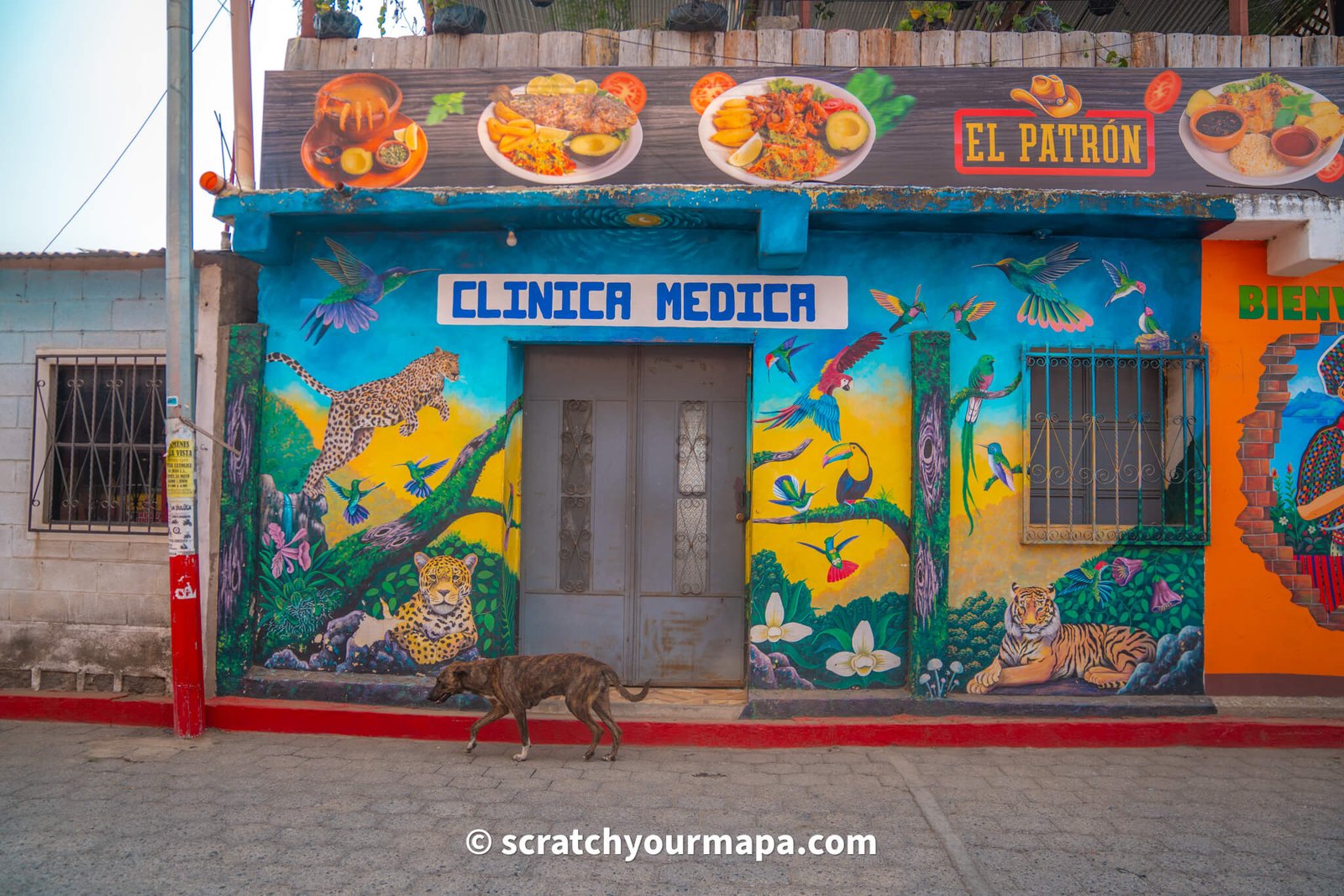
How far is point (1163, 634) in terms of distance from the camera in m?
5.71

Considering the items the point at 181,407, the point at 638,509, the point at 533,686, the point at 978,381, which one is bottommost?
the point at 533,686

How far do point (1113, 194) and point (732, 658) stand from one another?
3.90 m

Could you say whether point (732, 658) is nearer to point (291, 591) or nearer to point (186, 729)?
point (291, 591)

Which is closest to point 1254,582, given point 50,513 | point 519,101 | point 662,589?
point 662,589

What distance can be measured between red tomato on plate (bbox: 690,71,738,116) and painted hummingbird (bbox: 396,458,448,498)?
2.95 metres

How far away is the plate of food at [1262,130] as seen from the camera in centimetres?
580

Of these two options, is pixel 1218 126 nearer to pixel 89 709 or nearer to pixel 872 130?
pixel 872 130

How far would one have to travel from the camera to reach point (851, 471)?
5.81 metres

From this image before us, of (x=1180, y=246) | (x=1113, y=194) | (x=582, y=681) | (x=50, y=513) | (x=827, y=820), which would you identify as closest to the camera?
(x=827, y=820)

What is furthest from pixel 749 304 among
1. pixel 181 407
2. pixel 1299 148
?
pixel 1299 148

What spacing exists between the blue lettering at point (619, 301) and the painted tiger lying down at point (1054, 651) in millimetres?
3213

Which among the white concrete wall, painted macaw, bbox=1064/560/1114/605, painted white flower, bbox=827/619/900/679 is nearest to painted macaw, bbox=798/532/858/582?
painted white flower, bbox=827/619/900/679

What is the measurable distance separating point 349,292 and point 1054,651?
5.31 m

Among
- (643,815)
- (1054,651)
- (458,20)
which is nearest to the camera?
(643,815)
